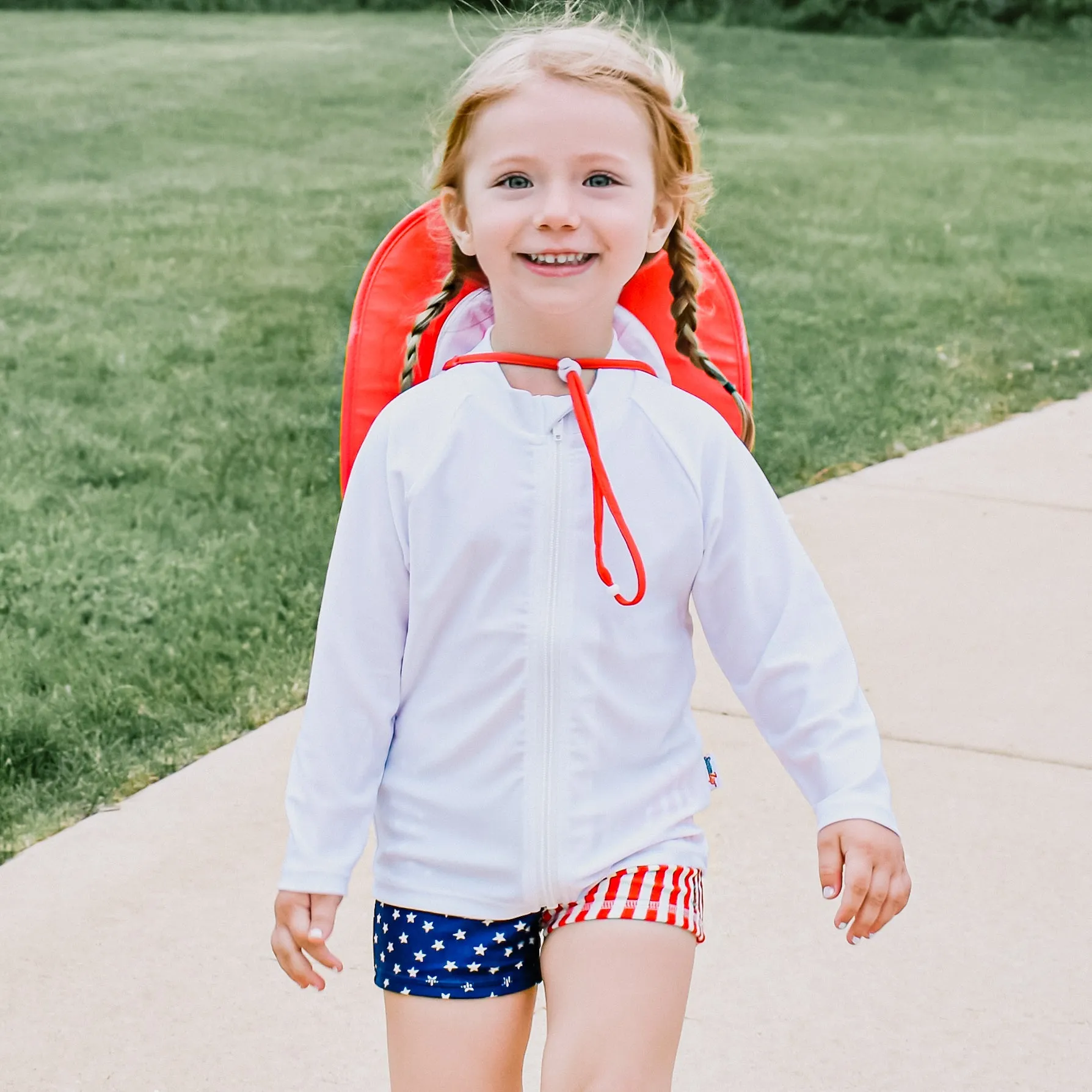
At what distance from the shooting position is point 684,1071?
2.77 m

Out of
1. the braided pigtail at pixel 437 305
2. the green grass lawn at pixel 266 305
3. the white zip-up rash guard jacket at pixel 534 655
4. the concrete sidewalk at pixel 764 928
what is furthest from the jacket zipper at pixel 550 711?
the green grass lawn at pixel 266 305

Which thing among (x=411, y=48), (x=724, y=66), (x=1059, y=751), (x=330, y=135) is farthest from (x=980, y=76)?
(x=1059, y=751)

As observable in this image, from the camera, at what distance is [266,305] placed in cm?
798

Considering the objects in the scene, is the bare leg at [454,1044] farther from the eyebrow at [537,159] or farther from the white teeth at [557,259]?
the eyebrow at [537,159]

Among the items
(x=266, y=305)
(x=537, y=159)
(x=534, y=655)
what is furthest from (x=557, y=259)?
(x=266, y=305)

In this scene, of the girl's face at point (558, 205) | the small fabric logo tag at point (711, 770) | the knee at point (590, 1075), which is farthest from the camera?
the small fabric logo tag at point (711, 770)

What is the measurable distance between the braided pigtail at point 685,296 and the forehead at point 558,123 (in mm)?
232

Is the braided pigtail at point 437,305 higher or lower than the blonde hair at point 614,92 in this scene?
lower

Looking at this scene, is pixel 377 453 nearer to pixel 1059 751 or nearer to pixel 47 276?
pixel 1059 751

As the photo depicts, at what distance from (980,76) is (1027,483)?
39.7 ft

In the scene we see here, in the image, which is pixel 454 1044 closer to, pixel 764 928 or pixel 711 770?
pixel 711 770

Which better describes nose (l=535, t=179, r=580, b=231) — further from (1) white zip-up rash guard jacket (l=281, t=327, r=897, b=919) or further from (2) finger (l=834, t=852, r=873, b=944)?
(2) finger (l=834, t=852, r=873, b=944)

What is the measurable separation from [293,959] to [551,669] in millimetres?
461

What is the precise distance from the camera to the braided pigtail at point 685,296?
2.37 metres
